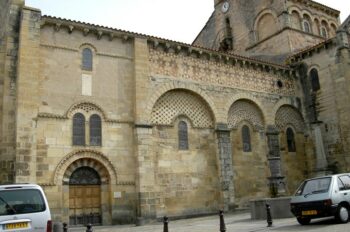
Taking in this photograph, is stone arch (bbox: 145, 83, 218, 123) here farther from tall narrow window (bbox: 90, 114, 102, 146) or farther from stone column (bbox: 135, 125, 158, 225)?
tall narrow window (bbox: 90, 114, 102, 146)

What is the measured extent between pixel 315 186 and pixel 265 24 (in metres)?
19.3

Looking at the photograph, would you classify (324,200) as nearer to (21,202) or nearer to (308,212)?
(308,212)

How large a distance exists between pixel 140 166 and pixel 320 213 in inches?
321

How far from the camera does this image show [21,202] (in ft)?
23.0

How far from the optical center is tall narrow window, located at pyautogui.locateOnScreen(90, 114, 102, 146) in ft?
52.1

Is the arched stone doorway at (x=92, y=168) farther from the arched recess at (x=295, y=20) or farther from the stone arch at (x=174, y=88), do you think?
the arched recess at (x=295, y=20)

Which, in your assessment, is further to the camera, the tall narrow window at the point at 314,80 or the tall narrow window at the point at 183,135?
the tall narrow window at the point at 314,80

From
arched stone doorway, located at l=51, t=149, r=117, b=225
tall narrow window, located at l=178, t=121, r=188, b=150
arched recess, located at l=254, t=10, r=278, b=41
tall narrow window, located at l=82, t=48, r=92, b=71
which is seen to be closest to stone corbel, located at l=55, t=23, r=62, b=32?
tall narrow window, located at l=82, t=48, r=92, b=71

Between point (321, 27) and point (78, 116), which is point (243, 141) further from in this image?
point (321, 27)

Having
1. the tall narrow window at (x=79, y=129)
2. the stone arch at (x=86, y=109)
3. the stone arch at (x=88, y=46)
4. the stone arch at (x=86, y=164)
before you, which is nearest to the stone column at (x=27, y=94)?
the stone arch at (x=86, y=164)

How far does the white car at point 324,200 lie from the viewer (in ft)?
34.0

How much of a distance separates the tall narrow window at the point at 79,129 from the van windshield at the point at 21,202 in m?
8.33

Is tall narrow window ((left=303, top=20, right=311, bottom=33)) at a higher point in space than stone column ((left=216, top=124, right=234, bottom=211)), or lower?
higher

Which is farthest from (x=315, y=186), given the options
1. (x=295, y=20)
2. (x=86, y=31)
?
(x=295, y=20)
